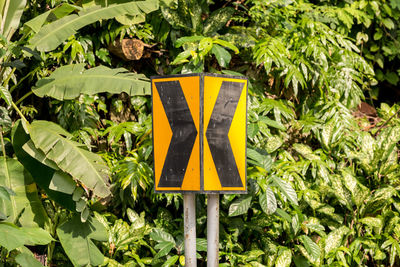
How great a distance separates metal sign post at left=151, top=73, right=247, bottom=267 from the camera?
8.40 feet

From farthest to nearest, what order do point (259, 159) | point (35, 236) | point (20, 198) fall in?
point (259, 159), point (20, 198), point (35, 236)

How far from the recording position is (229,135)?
→ 8.58ft

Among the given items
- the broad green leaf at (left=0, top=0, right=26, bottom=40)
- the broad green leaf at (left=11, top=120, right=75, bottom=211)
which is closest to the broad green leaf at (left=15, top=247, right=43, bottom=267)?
the broad green leaf at (left=11, top=120, right=75, bottom=211)

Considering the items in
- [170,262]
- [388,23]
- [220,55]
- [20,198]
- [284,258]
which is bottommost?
[284,258]

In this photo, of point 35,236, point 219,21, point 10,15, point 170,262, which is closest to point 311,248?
point 170,262

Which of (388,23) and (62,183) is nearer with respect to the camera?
(62,183)

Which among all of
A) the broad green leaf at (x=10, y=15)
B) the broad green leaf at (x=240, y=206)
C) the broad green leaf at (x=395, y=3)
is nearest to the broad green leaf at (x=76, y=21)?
the broad green leaf at (x=10, y=15)

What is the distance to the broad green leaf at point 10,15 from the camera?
403 cm

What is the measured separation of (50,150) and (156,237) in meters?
1.04

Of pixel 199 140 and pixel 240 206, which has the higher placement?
pixel 199 140

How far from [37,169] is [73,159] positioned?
Result: 14.9 inches

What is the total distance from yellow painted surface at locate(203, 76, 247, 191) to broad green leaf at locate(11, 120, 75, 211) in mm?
1478

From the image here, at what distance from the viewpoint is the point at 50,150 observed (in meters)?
3.43

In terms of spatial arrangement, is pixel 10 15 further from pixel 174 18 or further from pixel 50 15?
pixel 174 18
